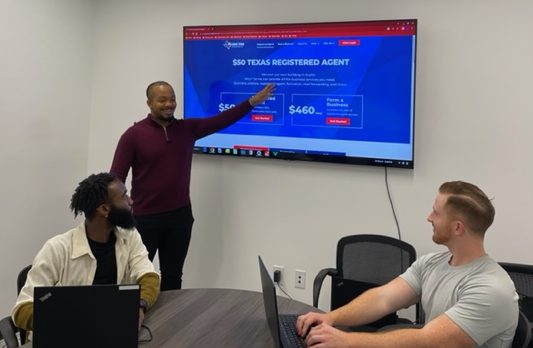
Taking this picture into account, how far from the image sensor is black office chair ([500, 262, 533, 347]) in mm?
2234

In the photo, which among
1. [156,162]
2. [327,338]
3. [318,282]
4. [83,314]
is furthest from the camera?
[156,162]

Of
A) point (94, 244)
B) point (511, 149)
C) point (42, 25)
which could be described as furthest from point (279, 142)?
point (42, 25)

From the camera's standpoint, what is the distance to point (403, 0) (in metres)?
2.99

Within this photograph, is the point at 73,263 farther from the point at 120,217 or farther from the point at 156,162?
the point at 156,162

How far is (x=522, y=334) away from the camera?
5.07 ft

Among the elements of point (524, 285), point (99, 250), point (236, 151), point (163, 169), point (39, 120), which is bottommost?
point (524, 285)

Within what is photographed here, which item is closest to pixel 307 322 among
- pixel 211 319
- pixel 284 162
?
pixel 211 319

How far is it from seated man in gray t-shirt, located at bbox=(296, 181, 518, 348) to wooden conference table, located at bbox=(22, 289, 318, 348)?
0.19 meters

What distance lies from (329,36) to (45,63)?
210 centimetres

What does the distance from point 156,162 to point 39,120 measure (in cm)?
112

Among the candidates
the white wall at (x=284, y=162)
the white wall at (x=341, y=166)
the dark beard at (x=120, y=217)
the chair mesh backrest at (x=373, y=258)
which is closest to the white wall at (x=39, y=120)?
the white wall at (x=284, y=162)

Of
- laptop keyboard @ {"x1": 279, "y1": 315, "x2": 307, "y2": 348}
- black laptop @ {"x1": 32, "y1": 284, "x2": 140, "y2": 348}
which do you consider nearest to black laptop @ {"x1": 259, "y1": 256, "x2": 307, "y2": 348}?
laptop keyboard @ {"x1": 279, "y1": 315, "x2": 307, "y2": 348}

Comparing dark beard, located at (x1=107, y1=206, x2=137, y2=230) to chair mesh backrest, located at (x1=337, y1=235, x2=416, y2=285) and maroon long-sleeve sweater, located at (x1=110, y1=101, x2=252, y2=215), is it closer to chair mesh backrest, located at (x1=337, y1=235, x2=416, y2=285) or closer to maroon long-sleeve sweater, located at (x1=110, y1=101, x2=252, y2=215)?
maroon long-sleeve sweater, located at (x1=110, y1=101, x2=252, y2=215)

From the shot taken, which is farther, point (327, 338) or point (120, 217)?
point (120, 217)
